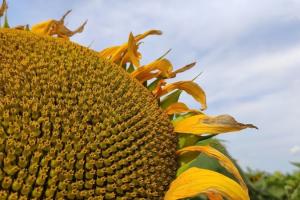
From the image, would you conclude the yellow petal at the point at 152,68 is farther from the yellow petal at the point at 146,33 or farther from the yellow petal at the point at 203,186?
the yellow petal at the point at 203,186

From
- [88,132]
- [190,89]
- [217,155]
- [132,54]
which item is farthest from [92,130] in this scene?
[190,89]

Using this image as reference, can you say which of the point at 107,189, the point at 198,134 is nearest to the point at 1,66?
the point at 107,189

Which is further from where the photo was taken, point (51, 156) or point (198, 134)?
point (198, 134)

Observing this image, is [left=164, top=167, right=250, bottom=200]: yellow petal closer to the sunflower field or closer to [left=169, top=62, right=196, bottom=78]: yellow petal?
the sunflower field

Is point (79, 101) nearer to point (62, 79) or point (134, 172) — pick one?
point (62, 79)

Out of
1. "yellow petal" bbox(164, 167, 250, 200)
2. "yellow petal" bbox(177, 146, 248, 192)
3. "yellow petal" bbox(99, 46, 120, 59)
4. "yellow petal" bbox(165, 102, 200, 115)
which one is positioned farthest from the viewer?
"yellow petal" bbox(99, 46, 120, 59)

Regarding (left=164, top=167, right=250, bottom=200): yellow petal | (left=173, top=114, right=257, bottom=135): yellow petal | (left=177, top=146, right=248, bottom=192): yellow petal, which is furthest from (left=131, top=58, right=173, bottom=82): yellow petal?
(left=164, top=167, right=250, bottom=200): yellow petal
